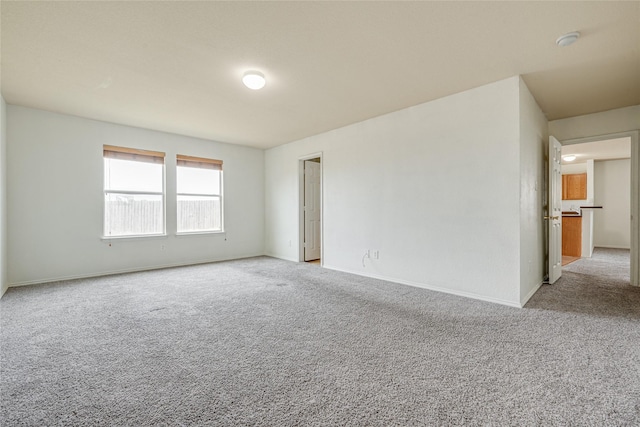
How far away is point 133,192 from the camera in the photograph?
5066 mm

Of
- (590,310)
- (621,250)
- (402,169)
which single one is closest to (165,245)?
(402,169)

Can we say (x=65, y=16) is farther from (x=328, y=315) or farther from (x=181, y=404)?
(x=328, y=315)

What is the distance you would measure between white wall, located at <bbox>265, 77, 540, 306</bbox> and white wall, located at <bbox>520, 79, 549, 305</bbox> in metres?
0.16

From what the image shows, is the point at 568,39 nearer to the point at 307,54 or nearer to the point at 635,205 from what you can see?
the point at 307,54

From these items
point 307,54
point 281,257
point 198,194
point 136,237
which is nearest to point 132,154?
point 198,194

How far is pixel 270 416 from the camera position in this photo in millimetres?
1504

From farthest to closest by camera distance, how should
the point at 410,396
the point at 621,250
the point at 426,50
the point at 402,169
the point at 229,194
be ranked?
the point at 621,250 < the point at 229,194 < the point at 402,169 < the point at 426,50 < the point at 410,396

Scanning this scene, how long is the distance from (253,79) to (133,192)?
3.37 metres

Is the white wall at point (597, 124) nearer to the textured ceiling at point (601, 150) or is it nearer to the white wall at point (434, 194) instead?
the textured ceiling at point (601, 150)

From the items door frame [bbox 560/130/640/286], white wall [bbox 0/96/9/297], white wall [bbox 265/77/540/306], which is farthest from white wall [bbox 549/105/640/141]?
white wall [bbox 0/96/9/297]

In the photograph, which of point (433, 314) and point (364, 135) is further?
point (364, 135)

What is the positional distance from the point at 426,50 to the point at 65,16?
9.42 ft

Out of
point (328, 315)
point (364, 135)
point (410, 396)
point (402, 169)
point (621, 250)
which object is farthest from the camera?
point (621, 250)

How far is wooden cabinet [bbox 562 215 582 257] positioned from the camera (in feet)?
21.2
